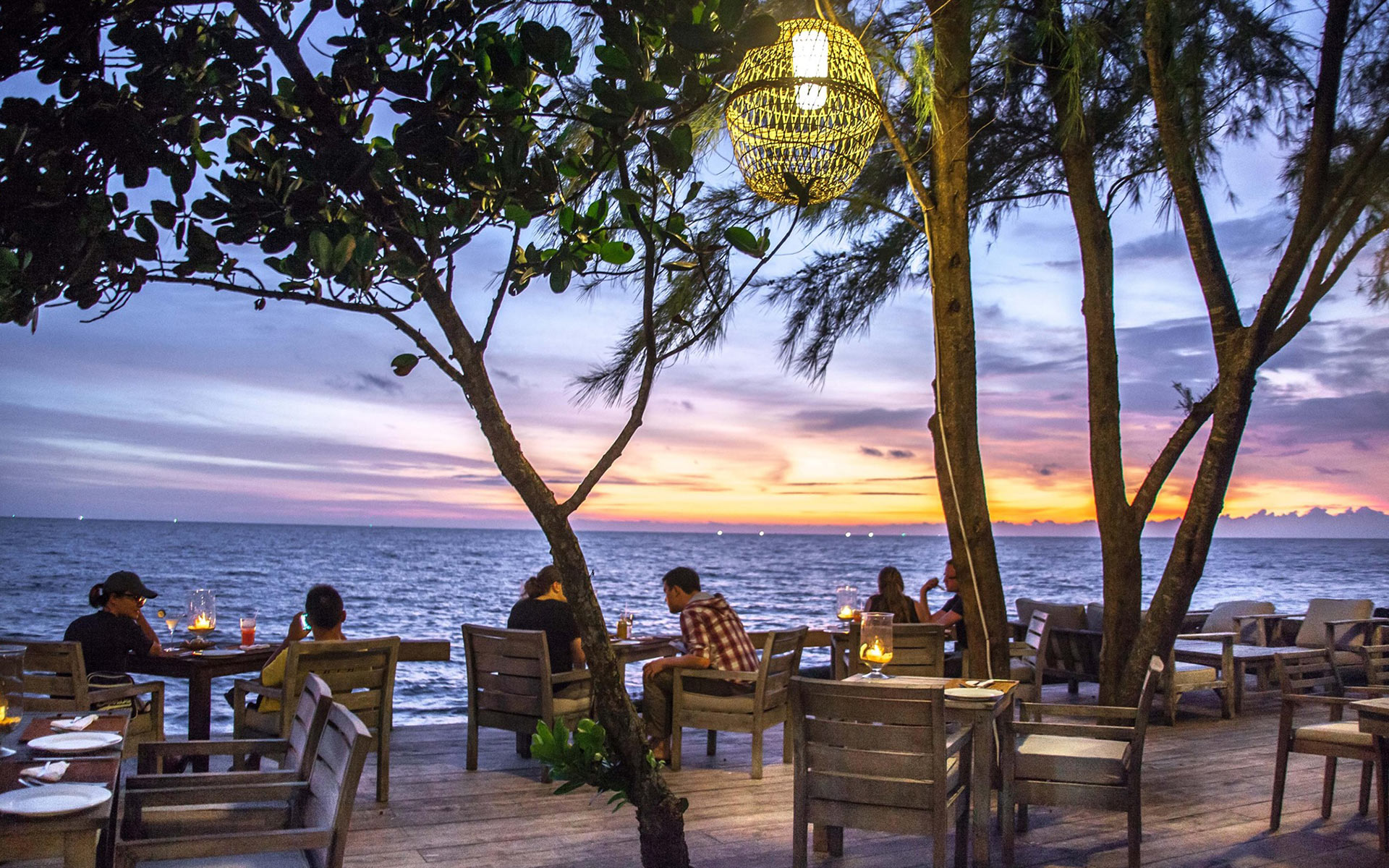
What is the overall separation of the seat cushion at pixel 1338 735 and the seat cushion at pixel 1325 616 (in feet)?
17.3

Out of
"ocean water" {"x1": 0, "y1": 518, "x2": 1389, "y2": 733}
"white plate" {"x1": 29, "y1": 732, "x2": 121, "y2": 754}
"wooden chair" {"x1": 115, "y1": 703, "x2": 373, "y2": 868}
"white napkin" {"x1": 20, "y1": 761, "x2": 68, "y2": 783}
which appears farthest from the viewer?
"ocean water" {"x1": 0, "y1": 518, "x2": 1389, "y2": 733}

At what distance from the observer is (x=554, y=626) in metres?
5.34

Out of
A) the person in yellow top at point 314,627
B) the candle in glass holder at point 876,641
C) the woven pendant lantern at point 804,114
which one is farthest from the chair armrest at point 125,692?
the woven pendant lantern at point 804,114

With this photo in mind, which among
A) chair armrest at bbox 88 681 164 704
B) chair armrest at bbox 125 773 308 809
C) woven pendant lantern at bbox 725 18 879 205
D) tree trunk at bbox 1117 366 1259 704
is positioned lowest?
chair armrest at bbox 88 681 164 704

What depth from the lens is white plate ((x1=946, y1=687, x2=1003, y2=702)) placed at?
3.59m

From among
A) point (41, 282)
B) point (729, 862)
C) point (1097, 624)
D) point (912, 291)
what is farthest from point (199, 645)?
point (1097, 624)

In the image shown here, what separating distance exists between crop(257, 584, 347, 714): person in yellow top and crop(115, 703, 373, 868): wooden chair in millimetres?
1797

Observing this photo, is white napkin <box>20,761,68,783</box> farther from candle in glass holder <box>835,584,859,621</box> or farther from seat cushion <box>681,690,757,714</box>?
candle in glass holder <box>835,584,859,621</box>

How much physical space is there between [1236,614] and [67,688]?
380 inches

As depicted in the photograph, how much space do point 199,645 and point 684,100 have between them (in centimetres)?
401

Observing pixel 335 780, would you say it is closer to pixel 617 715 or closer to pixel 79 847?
pixel 79 847

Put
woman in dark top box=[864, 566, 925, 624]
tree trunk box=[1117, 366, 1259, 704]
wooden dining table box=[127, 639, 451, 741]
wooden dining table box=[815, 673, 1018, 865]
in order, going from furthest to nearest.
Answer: woman in dark top box=[864, 566, 925, 624] → tree trunk box=[1117, 366, 1259, 704] → wooden dining table box=[127, 639, 451, 741] → wooden dining table box=[815, 673, 1018, 865]

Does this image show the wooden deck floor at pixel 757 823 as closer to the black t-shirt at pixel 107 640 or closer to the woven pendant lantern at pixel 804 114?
the black t-shirt at pixel 107 640

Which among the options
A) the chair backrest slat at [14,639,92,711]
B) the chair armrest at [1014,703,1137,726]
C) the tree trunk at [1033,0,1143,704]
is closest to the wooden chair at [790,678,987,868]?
the chair armrest at [1014,703,1137,726]
